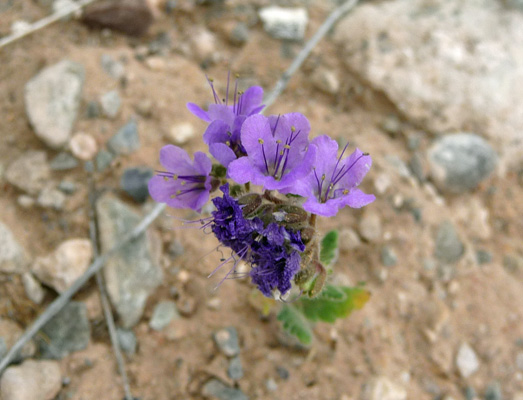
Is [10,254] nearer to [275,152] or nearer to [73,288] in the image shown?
[73,288]

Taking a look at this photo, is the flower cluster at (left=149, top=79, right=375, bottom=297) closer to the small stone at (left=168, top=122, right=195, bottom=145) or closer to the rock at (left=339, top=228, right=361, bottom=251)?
the rock at (left=339, top=228, right=361, bottom=251)

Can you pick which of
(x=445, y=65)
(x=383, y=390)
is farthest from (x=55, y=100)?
(x=445, y=65)

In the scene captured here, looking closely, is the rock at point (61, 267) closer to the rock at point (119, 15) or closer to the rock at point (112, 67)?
the rock at point (112, 67)

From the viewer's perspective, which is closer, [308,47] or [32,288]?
[32,288]

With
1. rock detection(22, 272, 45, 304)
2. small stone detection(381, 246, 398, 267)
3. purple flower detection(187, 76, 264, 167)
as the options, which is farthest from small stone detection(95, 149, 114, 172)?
small stone detection(381, 246, 398, 267)

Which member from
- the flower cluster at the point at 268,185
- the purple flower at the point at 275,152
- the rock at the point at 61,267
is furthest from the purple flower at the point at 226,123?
the rock at the point at 61,267

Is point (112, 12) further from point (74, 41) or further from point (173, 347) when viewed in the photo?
point (173, 347)

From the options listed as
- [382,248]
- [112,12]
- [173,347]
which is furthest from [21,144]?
[382,248]
